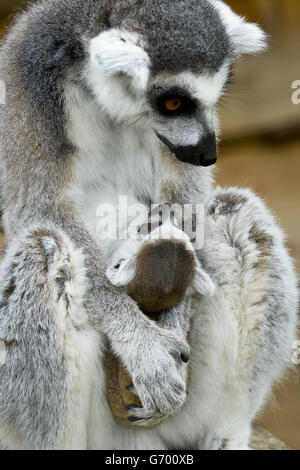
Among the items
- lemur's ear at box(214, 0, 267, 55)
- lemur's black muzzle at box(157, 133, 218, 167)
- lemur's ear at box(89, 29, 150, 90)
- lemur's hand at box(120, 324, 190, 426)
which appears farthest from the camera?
lemur's ear at box(214, 0, 267, 55)

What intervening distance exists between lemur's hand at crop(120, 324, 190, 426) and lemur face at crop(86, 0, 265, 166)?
1.24 meters

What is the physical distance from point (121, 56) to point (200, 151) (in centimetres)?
82

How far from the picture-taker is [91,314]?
17.2 ft

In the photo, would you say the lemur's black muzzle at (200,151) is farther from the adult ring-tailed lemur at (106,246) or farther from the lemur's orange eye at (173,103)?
the lemur's orange eye at (173,103)

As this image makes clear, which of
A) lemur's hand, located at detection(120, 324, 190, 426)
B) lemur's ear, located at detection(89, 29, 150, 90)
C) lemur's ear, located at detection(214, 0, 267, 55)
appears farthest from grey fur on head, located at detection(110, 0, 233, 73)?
lemur's hand, located at detection(120, 324, 190, 426)

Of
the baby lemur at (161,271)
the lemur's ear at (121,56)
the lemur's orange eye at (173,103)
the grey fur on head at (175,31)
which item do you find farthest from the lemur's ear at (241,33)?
the baby lemur at (161,271)

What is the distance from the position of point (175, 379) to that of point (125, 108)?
1858 millimetres

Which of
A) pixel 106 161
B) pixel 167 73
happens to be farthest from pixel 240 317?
pixel 167 73

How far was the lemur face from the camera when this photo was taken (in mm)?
Answer: 5148

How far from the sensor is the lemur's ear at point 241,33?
5.70 metres

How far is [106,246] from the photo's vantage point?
5820mm

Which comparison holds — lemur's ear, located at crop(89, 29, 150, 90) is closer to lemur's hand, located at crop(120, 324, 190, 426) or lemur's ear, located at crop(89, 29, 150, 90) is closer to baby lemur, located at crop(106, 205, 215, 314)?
baby lemur, located at crop(106, 205, 215, 314)

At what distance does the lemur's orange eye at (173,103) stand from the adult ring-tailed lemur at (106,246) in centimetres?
2
